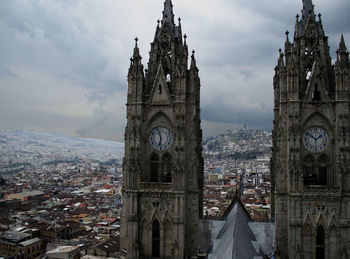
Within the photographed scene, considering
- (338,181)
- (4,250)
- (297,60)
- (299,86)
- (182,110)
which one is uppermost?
(297,60)

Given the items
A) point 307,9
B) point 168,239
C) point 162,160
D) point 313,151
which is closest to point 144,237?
point 168,239

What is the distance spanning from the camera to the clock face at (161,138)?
1307 inches

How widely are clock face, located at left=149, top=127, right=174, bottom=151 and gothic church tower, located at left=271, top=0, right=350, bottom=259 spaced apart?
9.78 meters

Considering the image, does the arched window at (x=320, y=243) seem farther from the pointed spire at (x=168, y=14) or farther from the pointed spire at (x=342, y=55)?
the pointed spire at (x=168, y=14)

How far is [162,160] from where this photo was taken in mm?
33281

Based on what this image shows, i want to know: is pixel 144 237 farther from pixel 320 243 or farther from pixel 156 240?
pixel 320 243

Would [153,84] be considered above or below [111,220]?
above

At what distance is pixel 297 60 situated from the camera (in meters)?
32.1

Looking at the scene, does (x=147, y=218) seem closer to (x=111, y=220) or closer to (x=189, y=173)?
(x=189, y=173)

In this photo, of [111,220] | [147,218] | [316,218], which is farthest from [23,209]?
[316,218]

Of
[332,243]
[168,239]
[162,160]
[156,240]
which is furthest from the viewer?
[162,160]

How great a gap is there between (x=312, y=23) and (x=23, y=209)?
123m

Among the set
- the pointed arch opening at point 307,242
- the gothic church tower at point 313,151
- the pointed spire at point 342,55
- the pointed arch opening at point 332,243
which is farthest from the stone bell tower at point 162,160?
the pointed spire at point 342,55

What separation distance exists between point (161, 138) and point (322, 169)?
1430 centimetres
